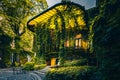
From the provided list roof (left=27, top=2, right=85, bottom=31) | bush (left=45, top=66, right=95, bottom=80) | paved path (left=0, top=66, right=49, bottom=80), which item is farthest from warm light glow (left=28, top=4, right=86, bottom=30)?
paved path (left=0, top=66, right=49, bottom=80)

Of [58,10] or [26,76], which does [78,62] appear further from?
[26,76]

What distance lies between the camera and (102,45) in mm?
11047

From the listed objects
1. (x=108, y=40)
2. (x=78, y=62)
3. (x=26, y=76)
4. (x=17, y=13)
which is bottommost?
(x=26, y=76)

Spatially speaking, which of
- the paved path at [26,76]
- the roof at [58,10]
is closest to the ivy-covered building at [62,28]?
the roof at [58,10]

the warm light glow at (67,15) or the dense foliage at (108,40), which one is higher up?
the warm light glow at (67,15)

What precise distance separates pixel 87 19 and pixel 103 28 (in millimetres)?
5401

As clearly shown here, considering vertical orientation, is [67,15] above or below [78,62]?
above

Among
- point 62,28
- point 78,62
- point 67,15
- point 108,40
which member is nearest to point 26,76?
point 78,62

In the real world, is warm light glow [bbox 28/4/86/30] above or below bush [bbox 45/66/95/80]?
above

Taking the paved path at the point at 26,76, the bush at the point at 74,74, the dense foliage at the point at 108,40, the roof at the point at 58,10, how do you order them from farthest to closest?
the paved path at the point at 26,76, the roof at the point at 58,10, the bush at the point at 74,74, the dense foliage at the point at 108,40

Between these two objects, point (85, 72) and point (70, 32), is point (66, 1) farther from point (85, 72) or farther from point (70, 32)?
point (85, 72)

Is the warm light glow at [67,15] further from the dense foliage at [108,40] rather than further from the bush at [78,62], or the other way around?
the dense foliage at [108,40]

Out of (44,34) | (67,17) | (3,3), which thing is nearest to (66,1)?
(67,17)

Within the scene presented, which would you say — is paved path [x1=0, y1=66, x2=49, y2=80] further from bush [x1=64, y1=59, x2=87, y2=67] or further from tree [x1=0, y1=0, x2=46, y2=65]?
tree [x1=0, y1=0, x2=46, y2=65]
